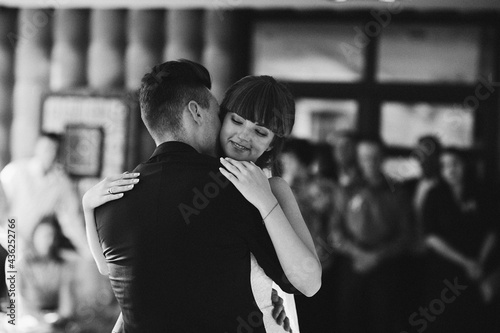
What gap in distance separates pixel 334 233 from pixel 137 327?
2793 millimetres

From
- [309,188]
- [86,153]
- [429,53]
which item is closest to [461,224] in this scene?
[309,188]

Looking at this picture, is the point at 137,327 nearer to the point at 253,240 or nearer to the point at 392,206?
the point at 253,240

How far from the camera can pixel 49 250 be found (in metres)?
4.67

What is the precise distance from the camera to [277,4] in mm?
4699

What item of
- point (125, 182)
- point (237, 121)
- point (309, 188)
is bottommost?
point (309, 188)

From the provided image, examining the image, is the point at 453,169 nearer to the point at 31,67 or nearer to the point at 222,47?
the point at 222,47

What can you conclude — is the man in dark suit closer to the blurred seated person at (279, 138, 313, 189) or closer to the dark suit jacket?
the dark suit jacket

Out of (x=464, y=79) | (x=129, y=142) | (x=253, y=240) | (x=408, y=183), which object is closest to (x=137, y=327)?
(x=253, y=240)

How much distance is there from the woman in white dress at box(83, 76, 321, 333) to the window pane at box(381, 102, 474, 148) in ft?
10.1

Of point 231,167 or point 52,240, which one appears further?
point 52,240

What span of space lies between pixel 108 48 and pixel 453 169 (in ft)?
9.22

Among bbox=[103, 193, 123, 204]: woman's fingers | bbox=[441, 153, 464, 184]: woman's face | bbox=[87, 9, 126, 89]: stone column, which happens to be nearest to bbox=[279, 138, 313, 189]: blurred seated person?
bbox=[441, 153, 464, 184]: woman's face

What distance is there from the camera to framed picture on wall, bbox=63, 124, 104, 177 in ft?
15.9

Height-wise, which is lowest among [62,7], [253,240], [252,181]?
[253,240]
